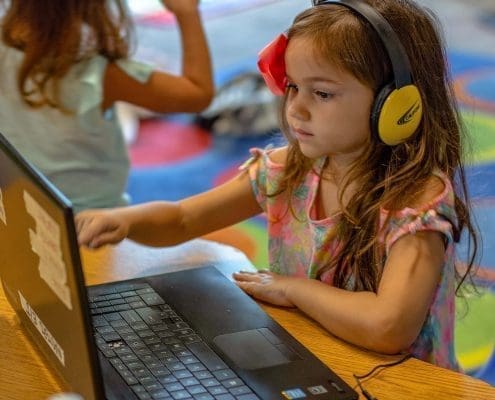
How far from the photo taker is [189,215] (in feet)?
4.91

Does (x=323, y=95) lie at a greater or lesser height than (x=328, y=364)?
greater

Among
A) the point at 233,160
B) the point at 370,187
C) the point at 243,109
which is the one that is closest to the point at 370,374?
the point at 370,187

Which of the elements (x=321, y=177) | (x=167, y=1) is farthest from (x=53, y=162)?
(x=321, y=177)

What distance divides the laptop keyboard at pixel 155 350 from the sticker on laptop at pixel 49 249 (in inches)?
7.0

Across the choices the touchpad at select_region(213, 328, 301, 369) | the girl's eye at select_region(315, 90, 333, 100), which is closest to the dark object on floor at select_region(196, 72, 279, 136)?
the girl's eye at select_region(315, 90, 333, 100)

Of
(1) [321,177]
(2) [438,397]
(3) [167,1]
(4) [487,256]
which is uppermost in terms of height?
(3) [167,1]

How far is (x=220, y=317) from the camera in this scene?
124 centimetres

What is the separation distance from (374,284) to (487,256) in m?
1.49

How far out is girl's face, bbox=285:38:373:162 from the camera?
1250 millimetres

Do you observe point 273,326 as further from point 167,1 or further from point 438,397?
point 167,1

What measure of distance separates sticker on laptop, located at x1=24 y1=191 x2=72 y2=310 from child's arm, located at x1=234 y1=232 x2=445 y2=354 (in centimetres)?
40

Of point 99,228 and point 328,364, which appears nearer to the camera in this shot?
point 328,364

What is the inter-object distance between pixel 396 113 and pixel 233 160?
221 cm

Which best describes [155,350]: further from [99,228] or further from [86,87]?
[86,87]
